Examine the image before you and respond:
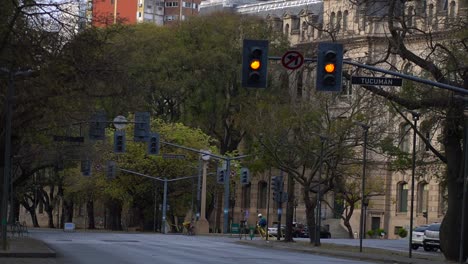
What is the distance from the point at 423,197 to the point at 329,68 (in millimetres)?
63999

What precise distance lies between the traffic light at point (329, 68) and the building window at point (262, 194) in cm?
8000

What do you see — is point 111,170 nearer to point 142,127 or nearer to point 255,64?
point 142,127

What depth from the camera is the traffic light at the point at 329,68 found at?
3031cm

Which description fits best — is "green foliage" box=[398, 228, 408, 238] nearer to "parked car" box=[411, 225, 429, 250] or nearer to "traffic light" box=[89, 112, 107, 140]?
"parked car" box=[411, 225, 429, 250]

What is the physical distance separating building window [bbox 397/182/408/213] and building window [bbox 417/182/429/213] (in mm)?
1186

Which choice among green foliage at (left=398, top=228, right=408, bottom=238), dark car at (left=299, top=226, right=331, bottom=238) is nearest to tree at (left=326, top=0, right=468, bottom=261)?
green foliage at (left=398, top=228, right=408, bottom=238)

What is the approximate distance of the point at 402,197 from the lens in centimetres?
9444

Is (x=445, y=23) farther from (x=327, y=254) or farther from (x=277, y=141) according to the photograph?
(x=277, y=141)

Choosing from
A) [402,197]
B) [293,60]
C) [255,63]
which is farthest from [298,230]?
[255,63]

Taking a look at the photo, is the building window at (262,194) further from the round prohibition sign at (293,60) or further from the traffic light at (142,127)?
the round prohibition sign at (293,60)

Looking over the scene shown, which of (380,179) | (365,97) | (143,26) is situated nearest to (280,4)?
(143,26)

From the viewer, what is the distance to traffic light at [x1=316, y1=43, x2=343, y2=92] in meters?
30.3

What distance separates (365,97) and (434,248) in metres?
9.61

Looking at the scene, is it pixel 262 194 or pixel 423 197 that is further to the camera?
pixel 262 194
